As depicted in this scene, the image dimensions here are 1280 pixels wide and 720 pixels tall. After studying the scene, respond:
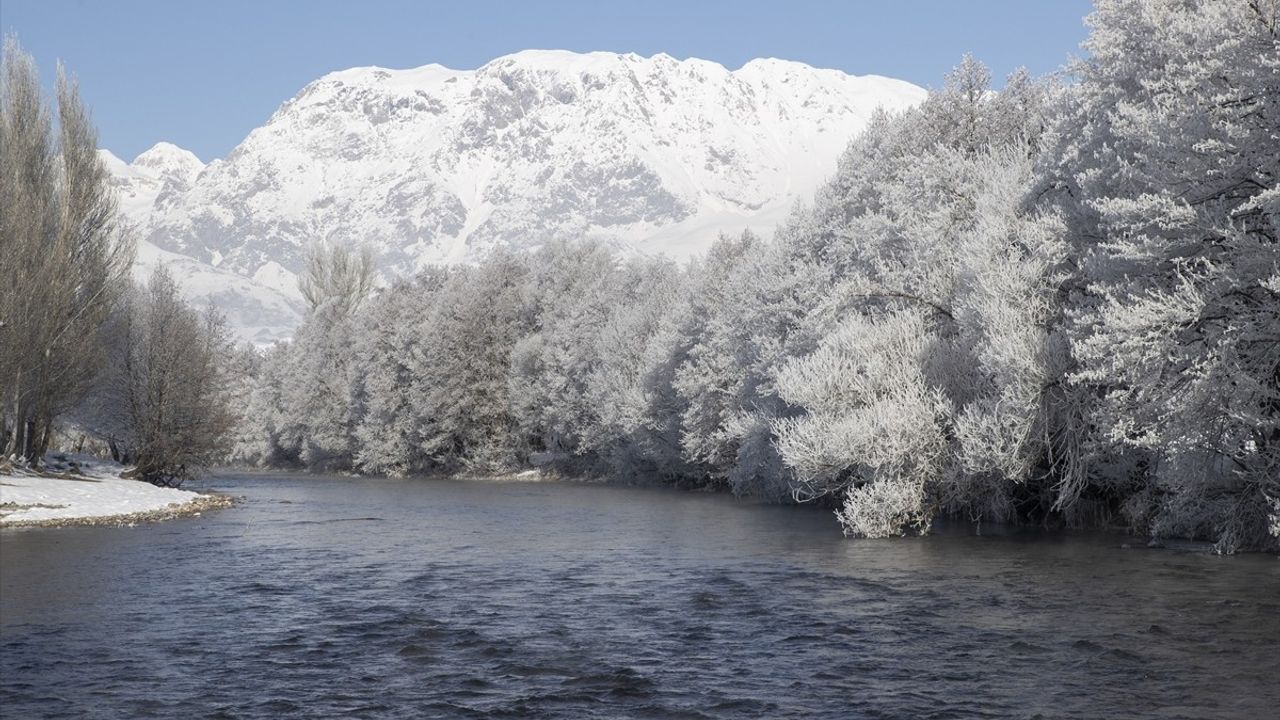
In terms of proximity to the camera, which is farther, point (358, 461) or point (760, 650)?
point (358, 461)

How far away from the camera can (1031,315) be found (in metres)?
36.7

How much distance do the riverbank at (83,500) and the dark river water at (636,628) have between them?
4218 millimetres

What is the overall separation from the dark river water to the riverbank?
4.22m

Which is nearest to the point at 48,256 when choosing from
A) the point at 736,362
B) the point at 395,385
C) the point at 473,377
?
the point at 736,362

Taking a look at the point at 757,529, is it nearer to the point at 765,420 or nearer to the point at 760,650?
the point at 765,420

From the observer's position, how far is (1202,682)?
16.9 m

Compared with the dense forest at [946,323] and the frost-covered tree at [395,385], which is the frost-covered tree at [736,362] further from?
the frost-covered tree at [395,385]

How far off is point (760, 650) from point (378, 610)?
8680mm

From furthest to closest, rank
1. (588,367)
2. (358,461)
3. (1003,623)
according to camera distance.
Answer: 1. (358,461)
2. (588,367)
3. (1003,623)

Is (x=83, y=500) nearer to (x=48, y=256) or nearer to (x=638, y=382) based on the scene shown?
(x=48, y=256)

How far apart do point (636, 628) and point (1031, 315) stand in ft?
65.7

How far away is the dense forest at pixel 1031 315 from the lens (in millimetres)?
27469

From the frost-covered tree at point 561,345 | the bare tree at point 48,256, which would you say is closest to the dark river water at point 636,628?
the bare tree at point 48,256

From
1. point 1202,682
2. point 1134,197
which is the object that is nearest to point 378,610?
point 1202,682
